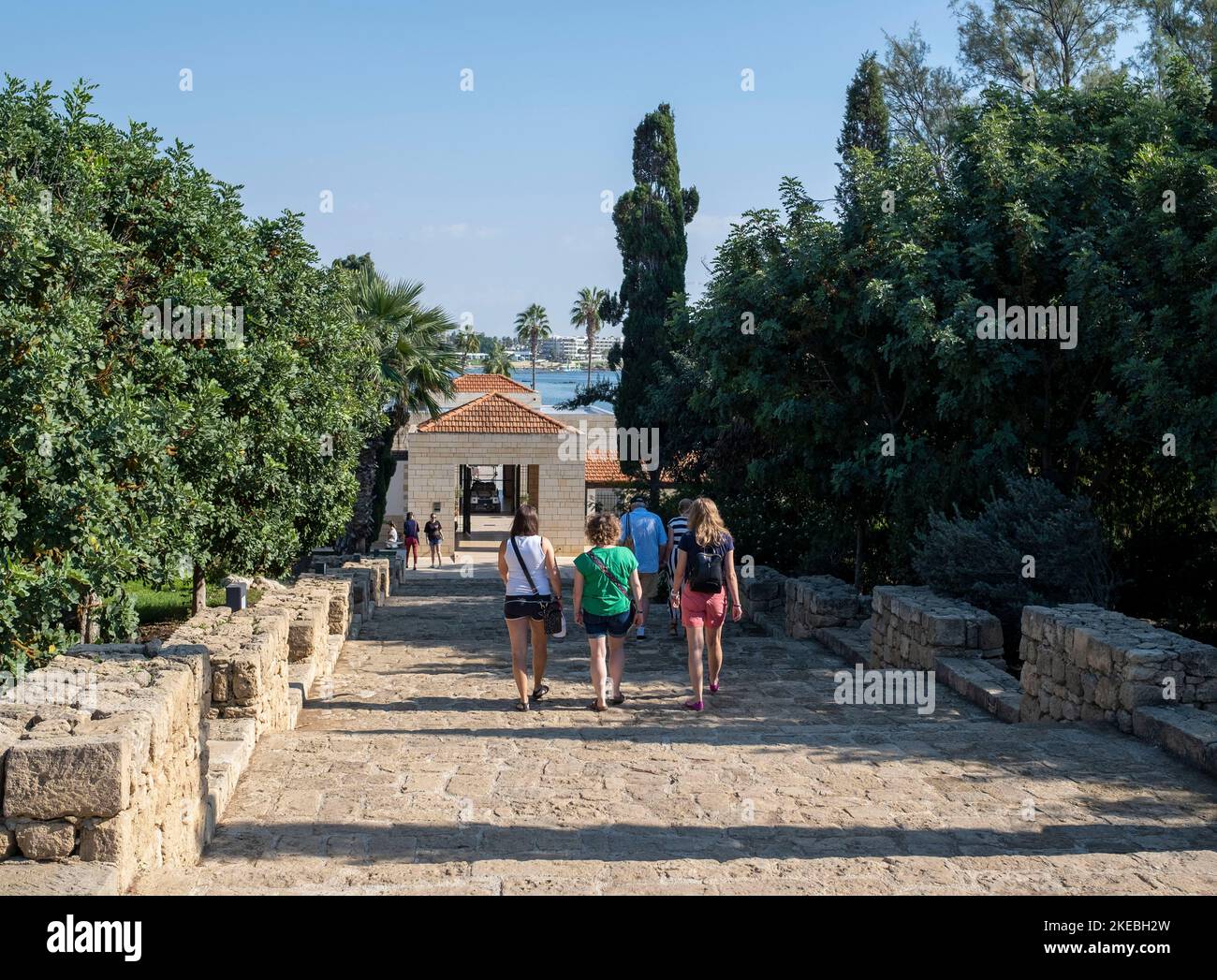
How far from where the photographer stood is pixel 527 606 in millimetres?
8383

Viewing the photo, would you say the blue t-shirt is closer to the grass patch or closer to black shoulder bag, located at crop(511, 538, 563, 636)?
black shoulder bag, located at crop(511, 538, 563, 636)

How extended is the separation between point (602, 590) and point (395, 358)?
56.5ft

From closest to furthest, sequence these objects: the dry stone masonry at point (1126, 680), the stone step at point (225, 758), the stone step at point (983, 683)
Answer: the stone step at point (225, 758) → the dry stone masonry at point (1126, 680) → the stone step at point (983, 683)

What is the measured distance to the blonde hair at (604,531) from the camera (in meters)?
8.41

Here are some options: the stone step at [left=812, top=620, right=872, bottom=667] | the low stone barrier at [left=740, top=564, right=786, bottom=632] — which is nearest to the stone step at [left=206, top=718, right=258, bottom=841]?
the stone step at [left=812, top=620, right=872, bottom=667]

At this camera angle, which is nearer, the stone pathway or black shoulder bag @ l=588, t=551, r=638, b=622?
the stone pathway

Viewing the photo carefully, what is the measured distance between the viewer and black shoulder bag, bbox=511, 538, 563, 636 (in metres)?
8.34

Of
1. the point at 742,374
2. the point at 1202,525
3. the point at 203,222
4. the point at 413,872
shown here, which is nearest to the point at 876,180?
the point at 742,374

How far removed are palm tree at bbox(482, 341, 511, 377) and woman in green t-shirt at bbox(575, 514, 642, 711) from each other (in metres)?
63.6

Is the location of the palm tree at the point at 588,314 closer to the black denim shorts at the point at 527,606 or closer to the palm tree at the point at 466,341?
the palm tree at the point at 466,341

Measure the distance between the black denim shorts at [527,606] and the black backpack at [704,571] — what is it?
1.07 m

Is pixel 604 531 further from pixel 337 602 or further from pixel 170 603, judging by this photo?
pixel 170 603

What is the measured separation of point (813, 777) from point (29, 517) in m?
5.89

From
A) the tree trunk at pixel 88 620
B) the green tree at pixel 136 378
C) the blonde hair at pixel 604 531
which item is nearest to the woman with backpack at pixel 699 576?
the blonde hair at pixel 604 531
